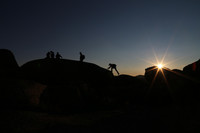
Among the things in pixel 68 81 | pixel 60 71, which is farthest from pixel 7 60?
pixel 68 81

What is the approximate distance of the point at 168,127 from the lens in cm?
333

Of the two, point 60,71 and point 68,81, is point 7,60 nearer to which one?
point 60,71

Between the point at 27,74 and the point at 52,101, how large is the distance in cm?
489

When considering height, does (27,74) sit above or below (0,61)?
below

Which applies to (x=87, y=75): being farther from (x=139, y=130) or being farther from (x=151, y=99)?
(x=139, y=130)

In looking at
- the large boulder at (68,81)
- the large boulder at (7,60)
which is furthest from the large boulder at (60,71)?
the large boulder at (7,60)

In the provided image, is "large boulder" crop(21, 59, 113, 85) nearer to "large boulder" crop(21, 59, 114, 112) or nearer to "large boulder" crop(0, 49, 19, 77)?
"large boulder" crop(21, 59, 114, 112)

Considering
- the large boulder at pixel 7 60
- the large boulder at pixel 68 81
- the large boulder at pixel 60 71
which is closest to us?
the large boulder at pixel 68 81

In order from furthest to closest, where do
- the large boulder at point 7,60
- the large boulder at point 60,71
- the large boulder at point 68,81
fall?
the large boulder at point 7,60
the large boulder at point 60,71
the large boulder at point 68,81

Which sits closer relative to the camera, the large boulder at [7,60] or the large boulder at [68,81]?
the large boulder at [68,81]

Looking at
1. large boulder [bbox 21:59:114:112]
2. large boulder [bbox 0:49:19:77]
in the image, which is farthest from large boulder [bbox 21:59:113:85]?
large boulder [bbox 0:49:19:77]

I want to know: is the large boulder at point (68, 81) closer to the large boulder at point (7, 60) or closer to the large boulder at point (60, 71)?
the large boulder at point (60, 71)

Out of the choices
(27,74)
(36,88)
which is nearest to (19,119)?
(36,88)

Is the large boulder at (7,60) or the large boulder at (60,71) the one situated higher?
the large boulder at (7,60)
